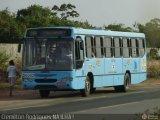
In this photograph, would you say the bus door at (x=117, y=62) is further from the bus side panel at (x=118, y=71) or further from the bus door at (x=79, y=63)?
the bus door at (x=79, y=63)

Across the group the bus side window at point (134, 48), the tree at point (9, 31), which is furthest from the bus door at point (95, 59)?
the tree at point (9, 31)

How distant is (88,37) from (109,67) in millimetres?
2569

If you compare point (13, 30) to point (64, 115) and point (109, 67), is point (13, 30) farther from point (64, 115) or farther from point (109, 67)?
point (64, 115)

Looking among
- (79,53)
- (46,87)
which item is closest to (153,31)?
(79,53)

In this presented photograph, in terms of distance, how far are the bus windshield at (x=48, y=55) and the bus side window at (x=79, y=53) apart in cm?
37

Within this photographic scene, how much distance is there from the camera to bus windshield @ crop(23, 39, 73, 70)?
2622 centimetres

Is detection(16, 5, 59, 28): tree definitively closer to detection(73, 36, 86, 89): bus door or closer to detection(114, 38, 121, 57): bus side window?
detection(114, 38, 121, 57): bus side window

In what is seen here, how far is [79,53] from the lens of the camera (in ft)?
88.1

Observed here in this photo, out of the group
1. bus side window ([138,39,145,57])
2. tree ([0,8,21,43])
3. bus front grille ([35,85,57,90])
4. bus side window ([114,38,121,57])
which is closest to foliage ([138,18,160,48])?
bus side window ([138,39,145,57])

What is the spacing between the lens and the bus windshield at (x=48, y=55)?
2622 cm

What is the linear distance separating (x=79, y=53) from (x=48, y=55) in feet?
4.46

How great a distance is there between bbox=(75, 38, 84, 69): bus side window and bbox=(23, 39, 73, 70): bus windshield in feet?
1.22

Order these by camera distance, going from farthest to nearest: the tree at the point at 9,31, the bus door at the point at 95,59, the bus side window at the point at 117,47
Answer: the tree at the point at 9,31
the bus side window at the point at 117,47
the bus door at the point at 95,59

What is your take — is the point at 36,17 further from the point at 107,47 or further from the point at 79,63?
the point at 79,63
